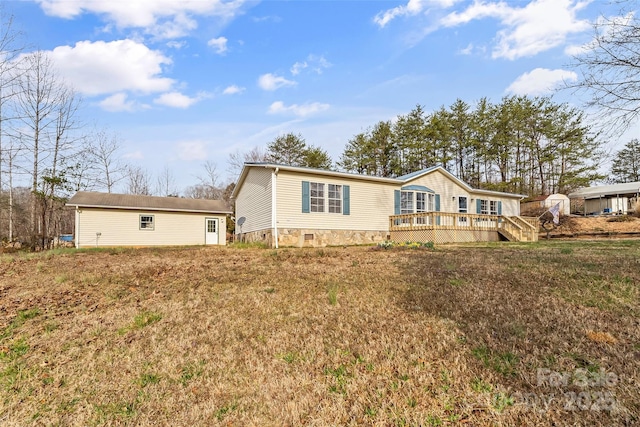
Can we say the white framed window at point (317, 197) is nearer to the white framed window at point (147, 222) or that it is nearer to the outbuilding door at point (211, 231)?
the outbuilding door at point (211, 231)

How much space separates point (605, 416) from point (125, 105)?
21.8m

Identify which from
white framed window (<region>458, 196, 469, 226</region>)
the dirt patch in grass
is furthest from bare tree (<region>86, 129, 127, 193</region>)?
the dirt patch in grass

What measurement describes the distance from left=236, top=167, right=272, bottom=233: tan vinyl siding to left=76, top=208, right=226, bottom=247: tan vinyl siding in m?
3.69

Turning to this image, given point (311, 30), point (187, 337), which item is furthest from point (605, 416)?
point (311, 30)

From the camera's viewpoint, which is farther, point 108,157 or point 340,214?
point 108,157

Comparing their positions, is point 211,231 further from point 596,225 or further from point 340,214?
point 596,225

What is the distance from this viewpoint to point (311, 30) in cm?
1088

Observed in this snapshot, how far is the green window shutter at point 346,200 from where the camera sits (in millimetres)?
14633

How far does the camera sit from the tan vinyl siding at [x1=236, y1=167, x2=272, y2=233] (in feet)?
45.1

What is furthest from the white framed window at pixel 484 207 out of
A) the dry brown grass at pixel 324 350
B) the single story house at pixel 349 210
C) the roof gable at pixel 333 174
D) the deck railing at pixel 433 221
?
the dry brown grass at pixel 324 350

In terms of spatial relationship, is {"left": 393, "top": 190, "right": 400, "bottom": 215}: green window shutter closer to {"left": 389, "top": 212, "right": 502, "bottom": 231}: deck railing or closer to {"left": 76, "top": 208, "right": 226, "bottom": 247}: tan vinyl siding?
{"left": 389, "top": 212, "right": 502, "bottom": 231}: deck railing

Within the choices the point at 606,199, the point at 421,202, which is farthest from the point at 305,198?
the point at 606,199

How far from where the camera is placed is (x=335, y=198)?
1451cm

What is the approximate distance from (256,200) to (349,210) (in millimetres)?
4519
